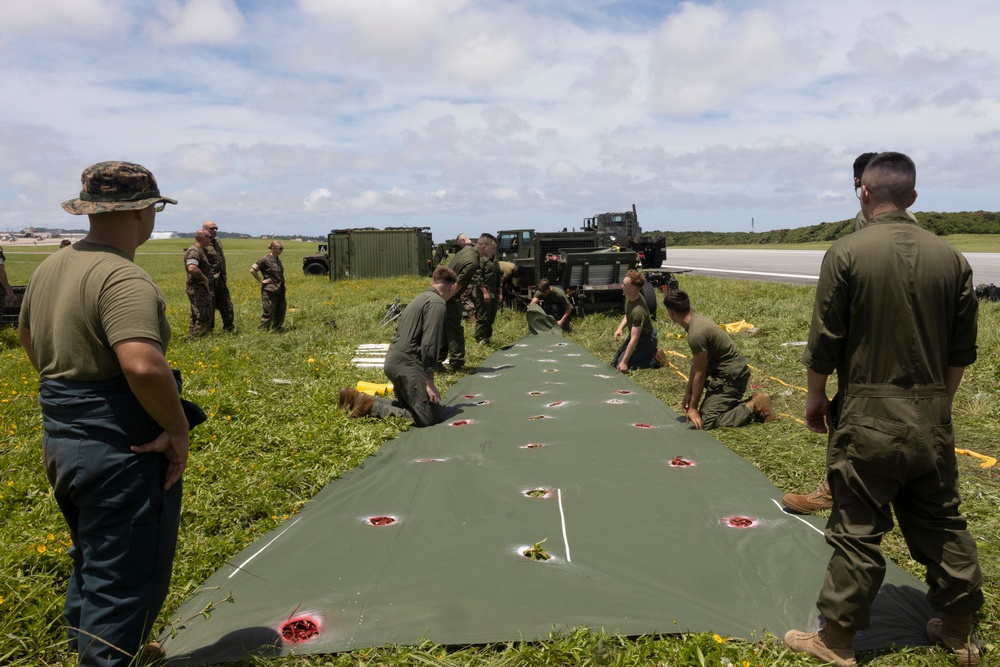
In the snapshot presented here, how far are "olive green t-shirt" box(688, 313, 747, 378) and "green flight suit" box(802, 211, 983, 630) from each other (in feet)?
11.1

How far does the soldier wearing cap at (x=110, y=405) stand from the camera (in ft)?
7.27

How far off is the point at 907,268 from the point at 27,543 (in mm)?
4073

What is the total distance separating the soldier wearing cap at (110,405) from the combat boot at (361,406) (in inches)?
160

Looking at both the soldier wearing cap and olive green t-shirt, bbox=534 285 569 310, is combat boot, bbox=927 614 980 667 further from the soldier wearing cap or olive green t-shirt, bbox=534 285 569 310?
olive green t-shirt, bbox=534 285 569 310

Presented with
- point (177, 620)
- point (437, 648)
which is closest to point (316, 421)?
→ point (177, 620)

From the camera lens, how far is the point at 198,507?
443 centimetres

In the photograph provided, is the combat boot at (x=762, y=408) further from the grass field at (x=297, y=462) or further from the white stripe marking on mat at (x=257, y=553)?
the white stripe marking on mat at (x=257, y=553)

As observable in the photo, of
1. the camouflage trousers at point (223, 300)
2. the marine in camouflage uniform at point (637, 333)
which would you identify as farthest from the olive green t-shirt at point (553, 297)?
the camouflage trousers at point (223, 300)

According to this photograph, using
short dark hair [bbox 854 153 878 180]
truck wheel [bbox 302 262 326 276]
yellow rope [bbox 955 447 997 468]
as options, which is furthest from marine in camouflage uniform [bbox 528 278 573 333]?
truck wheel [bbox 302 262 326 276]

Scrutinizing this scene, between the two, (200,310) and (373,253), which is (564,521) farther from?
(373,253)

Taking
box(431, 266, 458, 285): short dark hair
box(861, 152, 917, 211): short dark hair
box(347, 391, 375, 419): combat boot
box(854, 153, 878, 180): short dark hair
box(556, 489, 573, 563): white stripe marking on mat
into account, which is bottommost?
box(556, 489, 573, 563): white stripe marking on mat

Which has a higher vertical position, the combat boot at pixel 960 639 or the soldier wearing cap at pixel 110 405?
the soldier wearing cap at pixel 110 405

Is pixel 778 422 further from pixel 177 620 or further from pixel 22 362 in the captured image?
pixel 22 362

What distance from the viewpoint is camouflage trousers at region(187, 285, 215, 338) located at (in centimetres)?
1088
